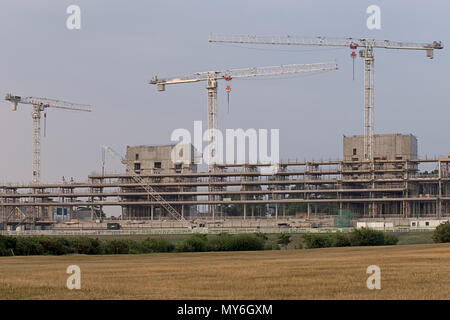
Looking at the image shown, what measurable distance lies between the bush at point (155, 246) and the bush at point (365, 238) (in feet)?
69.7

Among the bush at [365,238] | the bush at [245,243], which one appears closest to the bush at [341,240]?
the bush at [365,238]

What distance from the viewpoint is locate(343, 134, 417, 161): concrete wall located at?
186375 mm

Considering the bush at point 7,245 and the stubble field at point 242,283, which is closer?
the stubble field at point 242,283

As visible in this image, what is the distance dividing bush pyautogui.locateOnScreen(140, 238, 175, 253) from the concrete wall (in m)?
115

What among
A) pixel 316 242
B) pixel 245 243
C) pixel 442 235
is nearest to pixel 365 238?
pixel 316 242

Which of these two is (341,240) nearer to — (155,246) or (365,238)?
(365,238)

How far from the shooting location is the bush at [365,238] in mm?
80375

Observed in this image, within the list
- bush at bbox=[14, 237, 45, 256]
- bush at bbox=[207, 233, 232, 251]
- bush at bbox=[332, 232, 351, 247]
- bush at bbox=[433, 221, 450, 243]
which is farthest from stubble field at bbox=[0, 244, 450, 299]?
bush at bbox=[332, 232, 351, 247]

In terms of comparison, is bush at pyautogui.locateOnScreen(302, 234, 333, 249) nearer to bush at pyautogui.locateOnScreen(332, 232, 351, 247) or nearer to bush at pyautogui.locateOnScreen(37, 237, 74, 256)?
bush at pyautogui.locateOnScreen(332, 232, 351, 247)

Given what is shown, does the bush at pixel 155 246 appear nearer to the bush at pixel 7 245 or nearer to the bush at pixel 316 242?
the bush at pixel 7 245

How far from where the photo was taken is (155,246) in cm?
7975

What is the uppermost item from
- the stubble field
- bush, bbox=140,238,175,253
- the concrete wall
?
the concrete wall

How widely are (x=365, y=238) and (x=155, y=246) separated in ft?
79.6

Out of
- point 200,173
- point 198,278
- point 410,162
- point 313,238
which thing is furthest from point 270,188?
point 198,278
